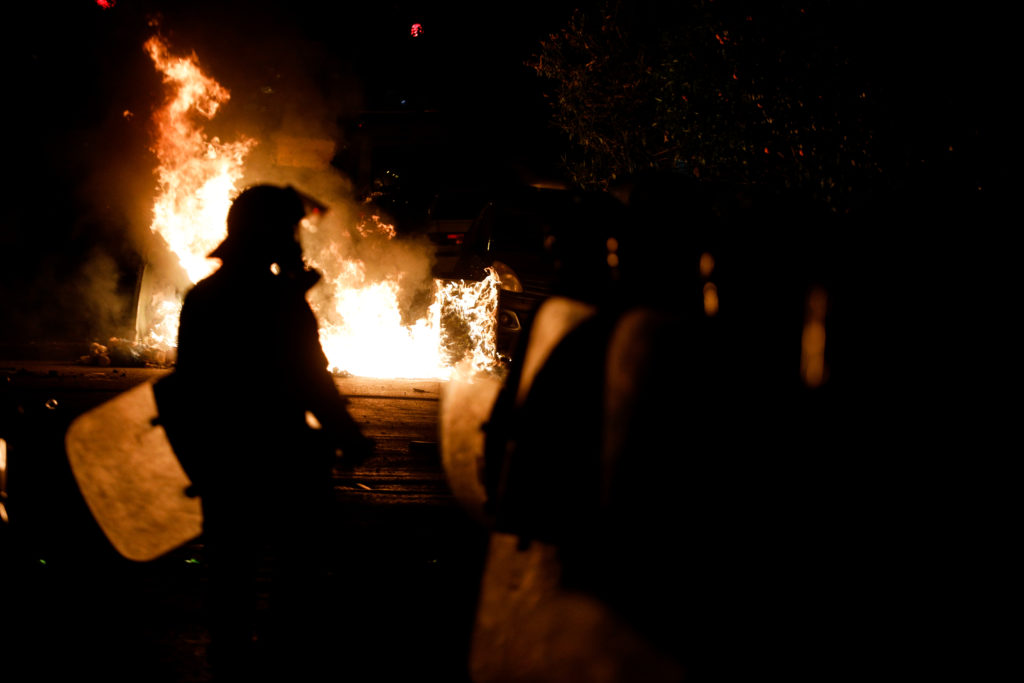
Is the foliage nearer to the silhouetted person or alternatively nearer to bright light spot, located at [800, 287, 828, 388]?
the silhouetted person

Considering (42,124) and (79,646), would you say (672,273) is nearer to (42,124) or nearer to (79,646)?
(79,646)

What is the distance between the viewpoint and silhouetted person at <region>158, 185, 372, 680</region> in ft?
8.31

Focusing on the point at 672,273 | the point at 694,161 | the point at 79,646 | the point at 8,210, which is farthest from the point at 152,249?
the point at 672,273

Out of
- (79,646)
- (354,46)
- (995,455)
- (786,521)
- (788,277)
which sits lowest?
(79,646)

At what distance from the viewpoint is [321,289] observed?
18531 mm

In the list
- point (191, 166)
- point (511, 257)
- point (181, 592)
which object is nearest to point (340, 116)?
point (191, 166)

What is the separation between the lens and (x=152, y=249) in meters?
16.8

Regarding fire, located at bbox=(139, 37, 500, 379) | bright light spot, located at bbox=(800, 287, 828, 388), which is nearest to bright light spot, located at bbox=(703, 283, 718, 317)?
bright light spot, located at bbox=(800, 287, 828, 388)

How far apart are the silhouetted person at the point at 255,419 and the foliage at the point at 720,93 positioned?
5833 millimetres

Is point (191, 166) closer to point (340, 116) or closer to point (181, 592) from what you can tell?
point (340, 116)

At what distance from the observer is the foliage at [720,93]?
844cm

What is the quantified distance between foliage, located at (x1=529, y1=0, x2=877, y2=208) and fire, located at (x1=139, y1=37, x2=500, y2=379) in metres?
3.70

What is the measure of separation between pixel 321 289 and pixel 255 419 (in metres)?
16.5

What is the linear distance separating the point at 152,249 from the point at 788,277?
1734cm
